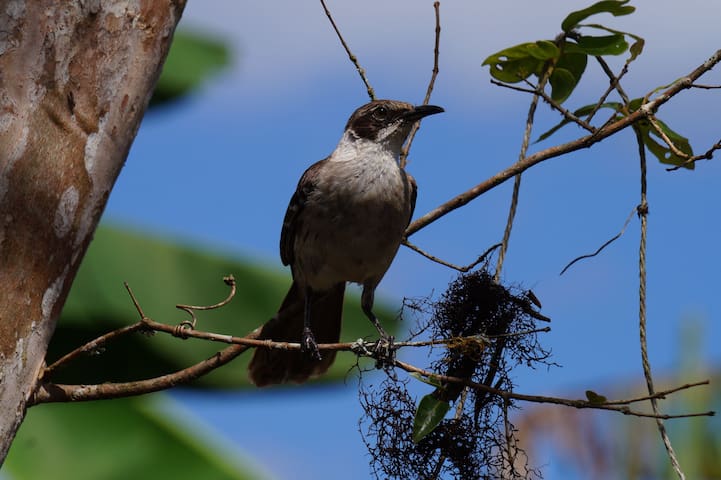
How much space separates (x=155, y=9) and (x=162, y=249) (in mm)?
9964

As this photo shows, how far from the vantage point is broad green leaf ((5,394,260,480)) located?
949cm

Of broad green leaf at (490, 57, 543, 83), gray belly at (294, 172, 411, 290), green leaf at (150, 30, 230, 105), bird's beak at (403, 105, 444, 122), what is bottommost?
gray belly at (294, 172, 411, 290)

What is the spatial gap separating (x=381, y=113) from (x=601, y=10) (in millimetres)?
2030

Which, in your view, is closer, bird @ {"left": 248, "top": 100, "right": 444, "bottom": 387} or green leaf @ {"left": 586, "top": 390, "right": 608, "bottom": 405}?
green leaf @ {"left": 586, "top": 390, "right": 608, "bottom": 405}

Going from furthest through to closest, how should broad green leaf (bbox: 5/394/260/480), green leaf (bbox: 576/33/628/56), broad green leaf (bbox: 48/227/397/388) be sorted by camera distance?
broad green leaf (bbox: 48/227/397/388) < broad green leaf (bbox: 5/394/260/480) < green leaf (bbox: 576/33/628/56)

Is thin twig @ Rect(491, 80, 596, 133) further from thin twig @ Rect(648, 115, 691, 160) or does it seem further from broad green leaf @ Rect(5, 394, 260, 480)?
broad green leaf @ Rect(5, 394, 260, 480)

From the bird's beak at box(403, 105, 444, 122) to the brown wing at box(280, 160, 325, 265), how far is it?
0.56 metres

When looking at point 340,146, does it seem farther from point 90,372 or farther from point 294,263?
point 90,372

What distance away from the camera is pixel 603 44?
3539mm

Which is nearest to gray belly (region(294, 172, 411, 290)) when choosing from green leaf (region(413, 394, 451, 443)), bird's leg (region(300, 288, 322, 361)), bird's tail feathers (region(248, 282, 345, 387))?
bird's leg (region(300, 288, 322, 361))

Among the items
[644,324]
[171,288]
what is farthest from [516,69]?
[171,288]

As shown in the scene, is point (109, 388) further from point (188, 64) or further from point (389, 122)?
point (188, 64)

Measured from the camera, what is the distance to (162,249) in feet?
42.3

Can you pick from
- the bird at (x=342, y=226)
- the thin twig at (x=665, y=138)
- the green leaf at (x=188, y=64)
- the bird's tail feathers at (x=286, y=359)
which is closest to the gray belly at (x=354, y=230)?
the bird at (x=342, y=226)
